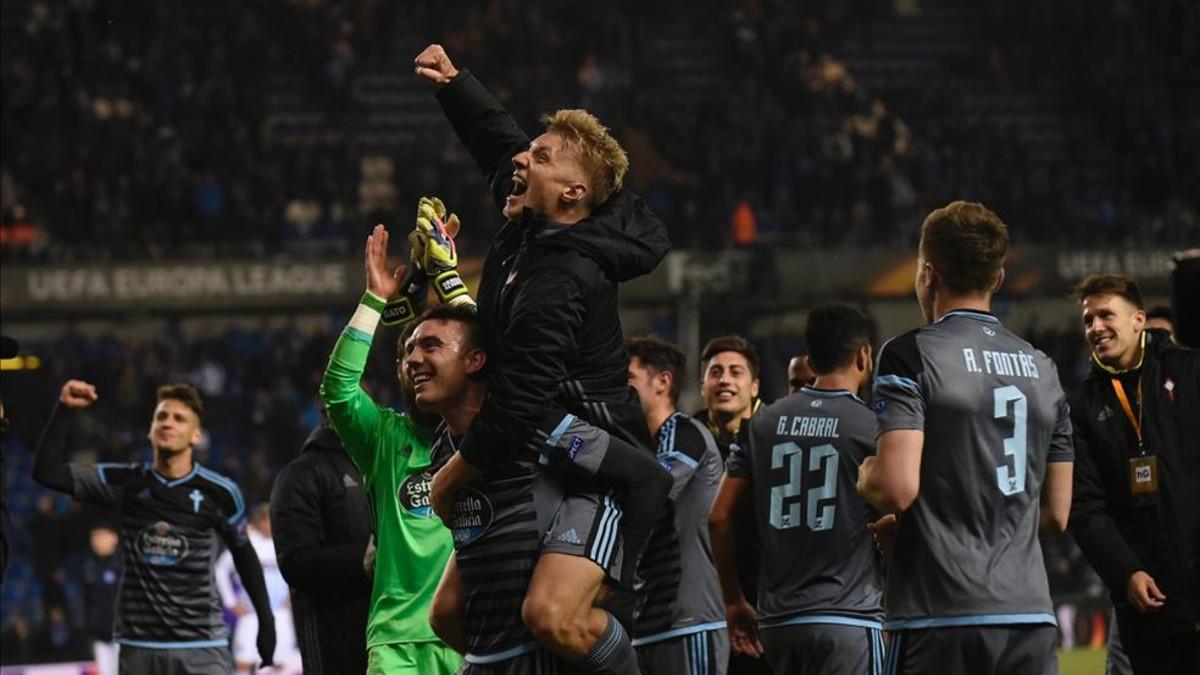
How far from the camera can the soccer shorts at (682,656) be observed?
295 inches

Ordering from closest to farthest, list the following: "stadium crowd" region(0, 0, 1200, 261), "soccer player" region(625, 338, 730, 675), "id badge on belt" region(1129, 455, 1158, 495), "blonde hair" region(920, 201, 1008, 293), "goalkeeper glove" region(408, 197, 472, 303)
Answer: "blonde hair" region(920, 201, 1008, 293)
"goalkeeper glove" region(408, 197, 472, 303)
"id badge on belt" region(1129, 455, 1158, 495)
"soccer player" region(625, 338, 730, 675)
"stadium crowd" region(0, 0, 1200, 261)

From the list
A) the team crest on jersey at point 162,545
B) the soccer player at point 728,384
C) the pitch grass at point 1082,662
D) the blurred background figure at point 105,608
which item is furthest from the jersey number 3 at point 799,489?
the pitch grass at point 1082,662

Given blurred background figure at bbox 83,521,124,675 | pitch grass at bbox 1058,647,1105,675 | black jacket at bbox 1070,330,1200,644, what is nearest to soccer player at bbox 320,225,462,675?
black jacket at bbox 1070,330,1200,644

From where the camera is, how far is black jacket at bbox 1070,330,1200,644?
281 inches

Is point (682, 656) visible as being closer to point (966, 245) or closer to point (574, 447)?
point (574, 447)

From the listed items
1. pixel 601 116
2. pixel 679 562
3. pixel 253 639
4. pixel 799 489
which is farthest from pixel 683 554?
pixel 601 116

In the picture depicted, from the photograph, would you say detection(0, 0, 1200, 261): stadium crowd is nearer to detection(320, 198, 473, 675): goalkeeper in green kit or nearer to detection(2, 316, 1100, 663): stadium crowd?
detection(2, 316, 1100, 663): stadium crowd

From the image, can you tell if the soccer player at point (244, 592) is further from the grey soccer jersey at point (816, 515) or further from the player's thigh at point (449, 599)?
the player's thigh at point (449, 599)

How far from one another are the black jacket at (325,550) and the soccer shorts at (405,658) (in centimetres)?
82

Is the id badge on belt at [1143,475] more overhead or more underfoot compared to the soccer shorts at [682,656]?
more overhead

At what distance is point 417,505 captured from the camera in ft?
21.4

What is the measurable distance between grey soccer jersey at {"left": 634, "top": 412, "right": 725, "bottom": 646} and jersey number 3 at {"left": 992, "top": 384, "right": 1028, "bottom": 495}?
2143 millimetres

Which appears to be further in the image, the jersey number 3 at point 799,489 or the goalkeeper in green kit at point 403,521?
the jersey number 3 at point 799,489

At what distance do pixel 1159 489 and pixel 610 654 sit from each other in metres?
2.85
